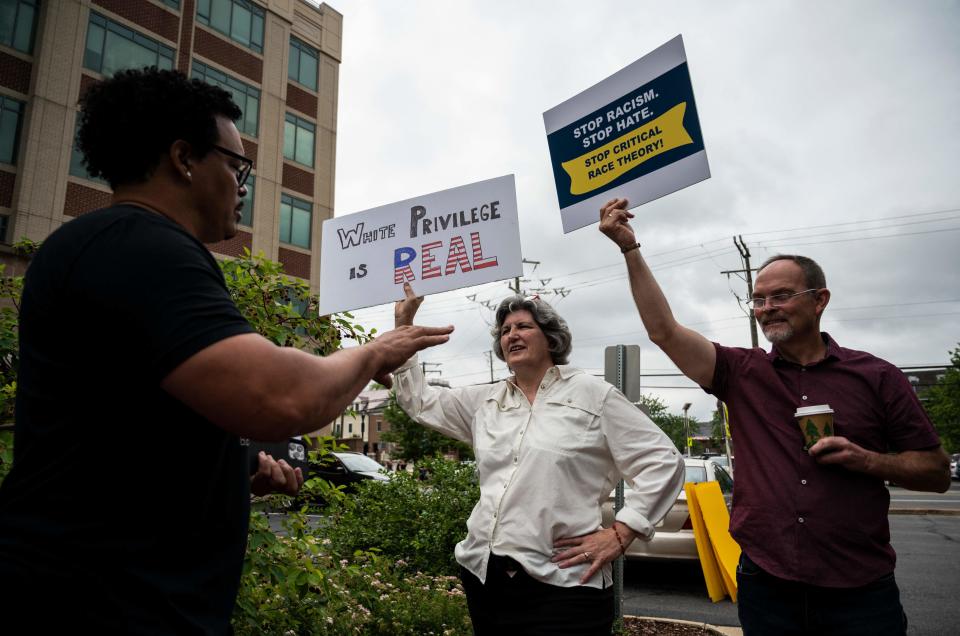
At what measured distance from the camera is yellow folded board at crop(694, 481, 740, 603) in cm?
538

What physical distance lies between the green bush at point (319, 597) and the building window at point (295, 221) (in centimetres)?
2304

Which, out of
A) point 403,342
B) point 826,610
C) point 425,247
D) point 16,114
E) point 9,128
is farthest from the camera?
point 16,114

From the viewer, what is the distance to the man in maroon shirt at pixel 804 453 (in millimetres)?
2281

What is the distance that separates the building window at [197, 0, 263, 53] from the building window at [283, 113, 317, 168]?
302cm

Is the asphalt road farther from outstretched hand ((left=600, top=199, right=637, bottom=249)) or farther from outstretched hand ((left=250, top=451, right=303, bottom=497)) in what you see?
outstretched hand ((left=250, top=451, right=303, bottom=497))

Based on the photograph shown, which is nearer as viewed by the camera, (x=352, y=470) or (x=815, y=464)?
(x=815, y=464)

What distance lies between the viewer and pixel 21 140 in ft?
63.7

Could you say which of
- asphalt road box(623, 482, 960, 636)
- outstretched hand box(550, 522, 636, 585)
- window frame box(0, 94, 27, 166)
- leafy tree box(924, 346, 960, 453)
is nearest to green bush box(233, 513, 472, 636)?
outstretched hand box(550, 522, 636, 585)

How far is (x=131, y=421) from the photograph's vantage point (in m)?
1.14

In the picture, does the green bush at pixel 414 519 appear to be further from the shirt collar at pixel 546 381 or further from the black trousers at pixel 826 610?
the black trousers at pixel 826 610

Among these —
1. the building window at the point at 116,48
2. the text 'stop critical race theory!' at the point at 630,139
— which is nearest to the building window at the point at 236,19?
the building window at the point at 116,48

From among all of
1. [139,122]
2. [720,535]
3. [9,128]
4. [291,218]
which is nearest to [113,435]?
[139,122]

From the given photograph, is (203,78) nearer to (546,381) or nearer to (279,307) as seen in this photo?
(279,307)

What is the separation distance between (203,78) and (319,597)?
19589 mm
